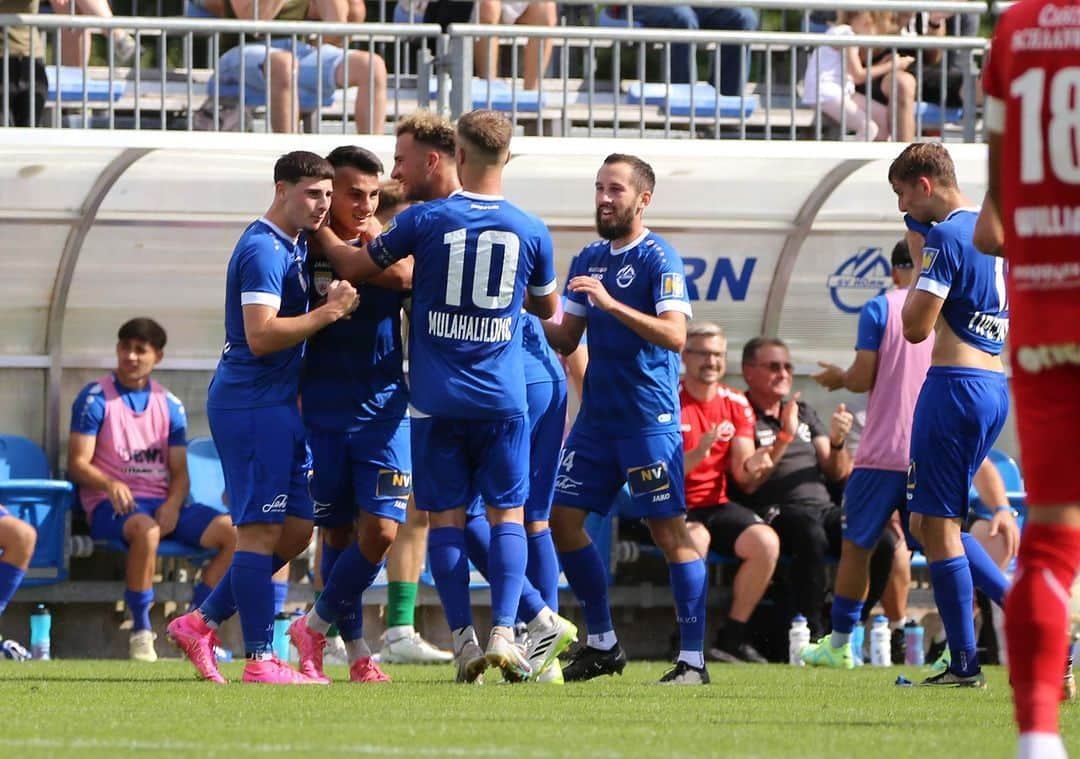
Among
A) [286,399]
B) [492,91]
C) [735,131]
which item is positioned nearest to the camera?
[286,399]

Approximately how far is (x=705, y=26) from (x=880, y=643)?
204 inches

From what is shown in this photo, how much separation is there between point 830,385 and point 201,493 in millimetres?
4044

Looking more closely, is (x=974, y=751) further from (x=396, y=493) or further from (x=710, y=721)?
(x=396, y=493)

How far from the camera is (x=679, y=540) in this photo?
863 cm

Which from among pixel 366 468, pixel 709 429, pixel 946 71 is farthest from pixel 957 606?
pixel 946 71

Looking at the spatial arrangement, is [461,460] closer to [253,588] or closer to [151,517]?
[253,588]

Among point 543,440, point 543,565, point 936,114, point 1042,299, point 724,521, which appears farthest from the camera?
point 936,114

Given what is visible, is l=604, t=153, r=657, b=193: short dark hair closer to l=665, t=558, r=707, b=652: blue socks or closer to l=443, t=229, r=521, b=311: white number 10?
l=443, t=229, r=521, b=311: white number 10

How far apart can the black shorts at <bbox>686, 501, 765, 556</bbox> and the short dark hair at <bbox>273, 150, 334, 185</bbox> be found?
4.57m

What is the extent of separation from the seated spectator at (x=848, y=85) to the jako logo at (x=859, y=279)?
764mm

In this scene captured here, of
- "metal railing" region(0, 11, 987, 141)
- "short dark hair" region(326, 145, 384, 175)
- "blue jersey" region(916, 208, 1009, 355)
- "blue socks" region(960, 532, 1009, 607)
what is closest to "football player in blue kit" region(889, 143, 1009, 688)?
"blue jersey" region(916, 208, 1009, 355)

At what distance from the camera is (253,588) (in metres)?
7.89

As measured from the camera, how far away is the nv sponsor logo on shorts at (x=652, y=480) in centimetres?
848

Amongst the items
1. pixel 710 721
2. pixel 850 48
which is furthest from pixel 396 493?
pixel 850 48
